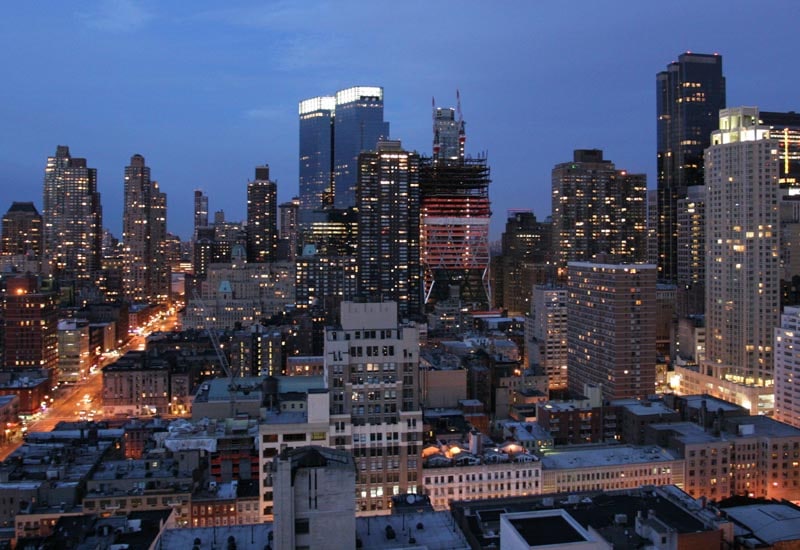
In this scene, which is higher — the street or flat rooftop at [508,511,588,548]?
flat rooftop at [508,511,588,548]

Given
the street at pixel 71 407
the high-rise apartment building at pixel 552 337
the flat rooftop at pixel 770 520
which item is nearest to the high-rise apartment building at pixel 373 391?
the flat rooftop at pixel 770 520

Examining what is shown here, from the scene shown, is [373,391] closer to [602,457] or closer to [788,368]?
[602,457]

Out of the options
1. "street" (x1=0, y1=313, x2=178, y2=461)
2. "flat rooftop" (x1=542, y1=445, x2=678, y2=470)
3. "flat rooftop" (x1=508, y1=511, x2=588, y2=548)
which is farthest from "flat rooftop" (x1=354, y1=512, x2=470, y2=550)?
"street" (x1=0, y1=313, x2=178, y2=461)

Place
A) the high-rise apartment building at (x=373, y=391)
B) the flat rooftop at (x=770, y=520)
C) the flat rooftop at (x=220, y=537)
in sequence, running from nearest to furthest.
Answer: the flat rooftop at (x=220, y=537) < the flat rooftop at (x=770, y=520) < the high-rise apartment building at (x=373, y=391)

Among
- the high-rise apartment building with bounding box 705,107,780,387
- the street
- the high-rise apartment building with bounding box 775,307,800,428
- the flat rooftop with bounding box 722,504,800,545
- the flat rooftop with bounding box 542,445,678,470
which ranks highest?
the high-rise apartment building with bounding box 705,107,780,387

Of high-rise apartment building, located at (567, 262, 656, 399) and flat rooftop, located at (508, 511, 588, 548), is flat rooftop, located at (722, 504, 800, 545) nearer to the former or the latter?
flat rooftop, located at (508, 511, 588, 548)

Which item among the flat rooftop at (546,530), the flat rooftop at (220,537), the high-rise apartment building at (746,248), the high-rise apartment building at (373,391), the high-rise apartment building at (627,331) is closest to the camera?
the flat rooftop at (546,530)

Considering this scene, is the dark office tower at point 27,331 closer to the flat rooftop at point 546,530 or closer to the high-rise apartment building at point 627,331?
the high-rise apartment building at point 627,331

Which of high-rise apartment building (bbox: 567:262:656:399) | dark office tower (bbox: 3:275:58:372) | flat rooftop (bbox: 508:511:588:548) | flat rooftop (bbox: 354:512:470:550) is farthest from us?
dark office tower (bbox: 3:275:58:372)
